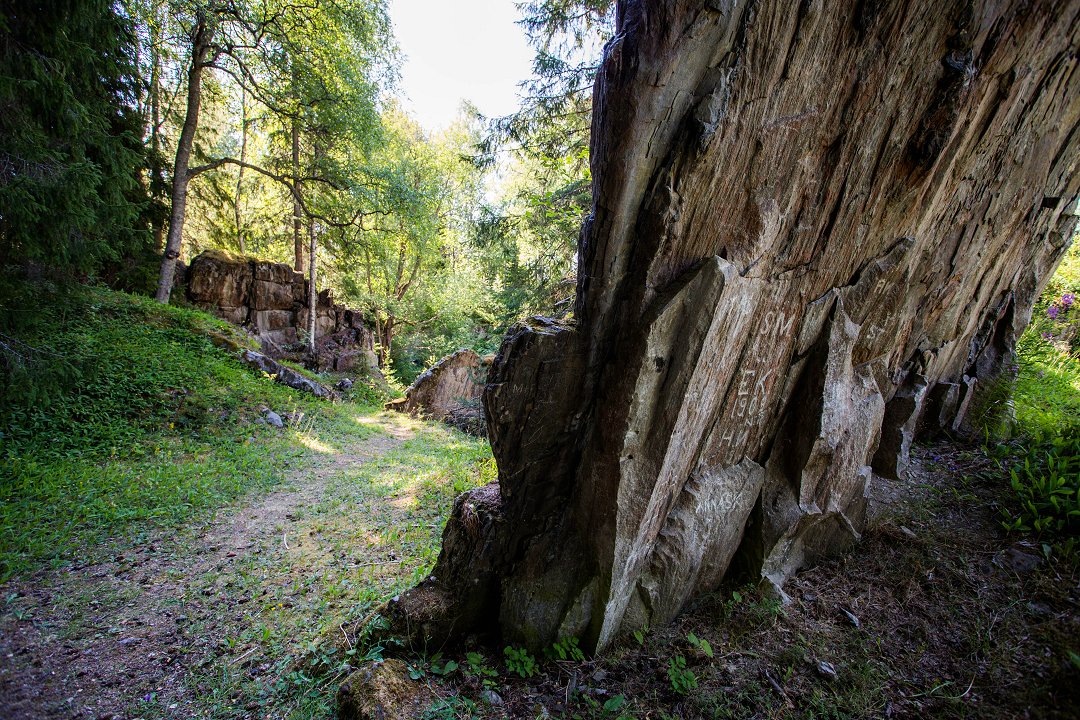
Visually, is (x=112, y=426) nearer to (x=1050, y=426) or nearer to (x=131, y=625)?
(x=131, y=625)

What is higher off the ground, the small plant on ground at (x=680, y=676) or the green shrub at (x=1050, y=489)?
the green shrub at (x=1050, y=489)

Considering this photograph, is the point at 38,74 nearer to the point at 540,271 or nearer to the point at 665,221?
the point at 665,221

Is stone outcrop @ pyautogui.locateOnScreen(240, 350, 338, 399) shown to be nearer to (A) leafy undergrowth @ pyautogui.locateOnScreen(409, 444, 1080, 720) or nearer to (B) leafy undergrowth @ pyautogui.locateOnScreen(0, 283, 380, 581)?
(B) leafy undergrowth @ pyautogui.locateOnScreen(0, 283, 380, 581)

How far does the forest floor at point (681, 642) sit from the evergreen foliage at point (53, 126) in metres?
3.58

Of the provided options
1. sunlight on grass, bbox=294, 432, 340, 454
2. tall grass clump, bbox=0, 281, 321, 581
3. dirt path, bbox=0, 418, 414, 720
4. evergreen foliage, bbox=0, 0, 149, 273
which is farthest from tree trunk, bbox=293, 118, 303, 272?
dirt path, bbox=0, 418, 414, 720

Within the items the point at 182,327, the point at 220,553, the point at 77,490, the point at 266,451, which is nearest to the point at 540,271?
the point at 266,451

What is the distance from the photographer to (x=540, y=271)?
9039 millimetres

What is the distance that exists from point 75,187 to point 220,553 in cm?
427

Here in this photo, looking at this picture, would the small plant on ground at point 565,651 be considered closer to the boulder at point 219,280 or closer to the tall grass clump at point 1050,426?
the tall grass clump at point 1050,426

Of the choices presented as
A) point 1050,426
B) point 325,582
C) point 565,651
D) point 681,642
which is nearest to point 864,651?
point 681,642

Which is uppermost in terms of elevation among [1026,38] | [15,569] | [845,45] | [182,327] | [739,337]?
[1026,38]

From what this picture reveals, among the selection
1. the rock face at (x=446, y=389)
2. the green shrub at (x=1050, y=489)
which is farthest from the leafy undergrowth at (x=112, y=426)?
the green shrub at (x=1050, y=489)

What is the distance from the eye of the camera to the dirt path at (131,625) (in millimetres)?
2615

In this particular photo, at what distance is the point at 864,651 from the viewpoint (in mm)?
2459
